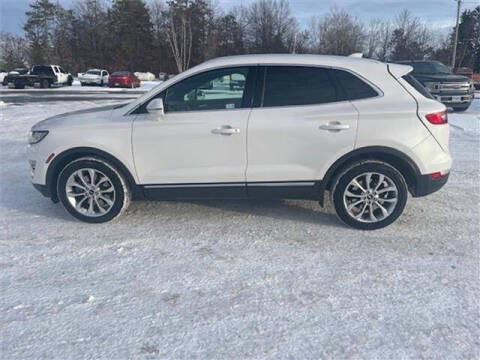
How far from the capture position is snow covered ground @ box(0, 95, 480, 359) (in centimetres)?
239

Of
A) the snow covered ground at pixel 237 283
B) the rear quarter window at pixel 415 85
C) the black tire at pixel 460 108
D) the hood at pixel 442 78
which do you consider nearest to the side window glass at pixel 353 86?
the rear quarter window at pixel 415 85

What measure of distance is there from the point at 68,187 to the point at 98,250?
981 millimetres

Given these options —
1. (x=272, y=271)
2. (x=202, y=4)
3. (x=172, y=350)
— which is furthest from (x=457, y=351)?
(x=202, y=4)

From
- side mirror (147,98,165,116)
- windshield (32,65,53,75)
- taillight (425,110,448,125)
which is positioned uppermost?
windshield (32,65,53,75)

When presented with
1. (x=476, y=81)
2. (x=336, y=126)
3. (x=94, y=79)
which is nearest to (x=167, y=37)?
(x=94, y=79)

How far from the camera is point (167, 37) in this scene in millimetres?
56188

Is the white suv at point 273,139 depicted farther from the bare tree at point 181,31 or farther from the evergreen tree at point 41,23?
the evergreen tree at point 41,23

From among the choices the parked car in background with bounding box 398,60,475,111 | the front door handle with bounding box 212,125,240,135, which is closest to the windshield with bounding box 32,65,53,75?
the parked car in background with bounding box 398,60,475,111

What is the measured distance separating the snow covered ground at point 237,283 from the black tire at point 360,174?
0.14 m

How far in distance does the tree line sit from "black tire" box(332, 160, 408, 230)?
53261 millimetres

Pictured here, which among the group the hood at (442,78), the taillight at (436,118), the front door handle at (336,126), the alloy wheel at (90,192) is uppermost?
the hood at (442,78)

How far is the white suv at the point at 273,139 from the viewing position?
384 cm

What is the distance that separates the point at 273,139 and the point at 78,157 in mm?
2181

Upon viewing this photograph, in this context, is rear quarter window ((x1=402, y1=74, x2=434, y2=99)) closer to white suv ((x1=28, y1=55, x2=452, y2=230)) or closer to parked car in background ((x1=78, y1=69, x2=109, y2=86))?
white suv ((x1=28, y1=55, x2=452, y2=230))
